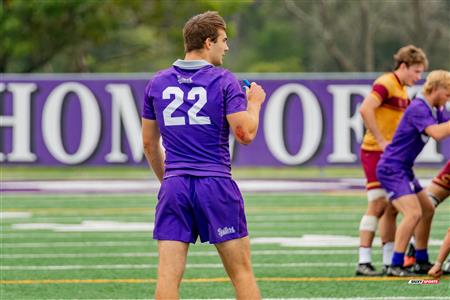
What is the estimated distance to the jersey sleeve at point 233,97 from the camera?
679cm

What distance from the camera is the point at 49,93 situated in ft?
77.7

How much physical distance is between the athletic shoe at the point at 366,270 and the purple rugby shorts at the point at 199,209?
3810 mm

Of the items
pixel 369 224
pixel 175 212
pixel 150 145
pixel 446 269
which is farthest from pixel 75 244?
pixel 175 212

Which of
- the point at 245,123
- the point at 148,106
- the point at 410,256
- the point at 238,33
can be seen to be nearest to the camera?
the point at 245,123

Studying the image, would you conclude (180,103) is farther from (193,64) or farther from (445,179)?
(445,179)

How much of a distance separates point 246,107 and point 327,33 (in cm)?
4469

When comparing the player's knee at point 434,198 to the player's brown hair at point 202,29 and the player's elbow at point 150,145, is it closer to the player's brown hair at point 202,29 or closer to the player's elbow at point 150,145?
the player's elbow at point 150,145

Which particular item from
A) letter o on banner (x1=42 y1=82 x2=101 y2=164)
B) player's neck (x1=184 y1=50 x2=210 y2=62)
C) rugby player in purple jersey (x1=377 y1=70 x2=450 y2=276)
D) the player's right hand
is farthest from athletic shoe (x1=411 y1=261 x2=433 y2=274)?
letter o on banner (x1=42 y1=82 x2=101 y2=164)

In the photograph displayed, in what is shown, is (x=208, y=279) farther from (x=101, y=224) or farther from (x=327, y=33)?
(x=327, y=33)

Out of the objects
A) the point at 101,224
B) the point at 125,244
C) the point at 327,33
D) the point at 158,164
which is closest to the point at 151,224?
the point at 101,224

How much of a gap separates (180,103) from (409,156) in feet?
12.7

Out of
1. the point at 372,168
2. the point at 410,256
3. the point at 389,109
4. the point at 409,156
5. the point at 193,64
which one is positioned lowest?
the point at 410,256

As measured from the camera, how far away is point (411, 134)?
33.6 ft

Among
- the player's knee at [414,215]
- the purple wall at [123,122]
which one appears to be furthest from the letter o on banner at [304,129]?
the player's knee at [414,215]
